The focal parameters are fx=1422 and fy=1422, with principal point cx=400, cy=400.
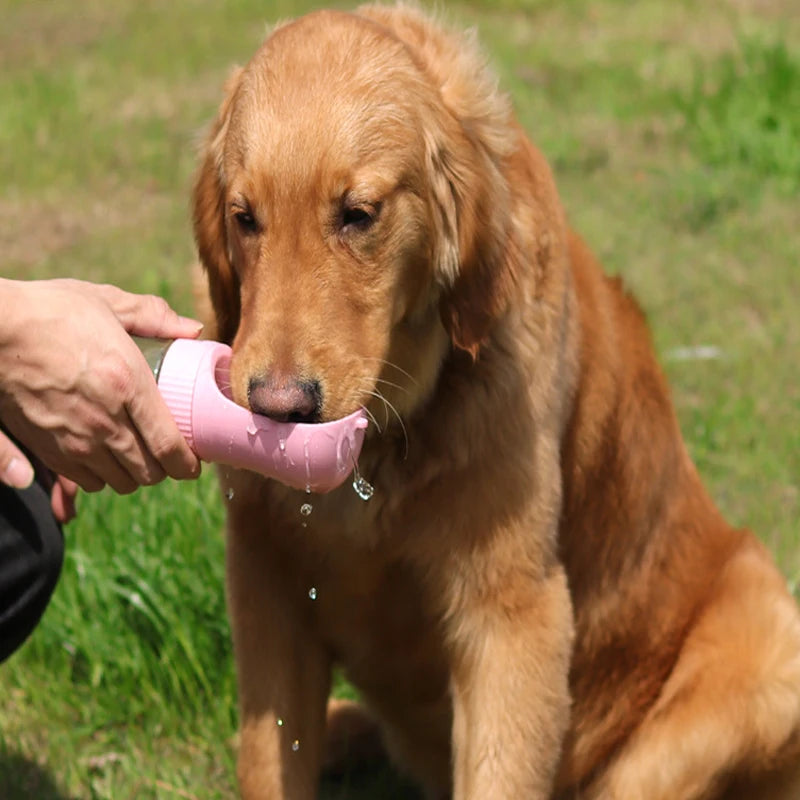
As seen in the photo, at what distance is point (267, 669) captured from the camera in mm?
3316

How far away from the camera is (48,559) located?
323 cm

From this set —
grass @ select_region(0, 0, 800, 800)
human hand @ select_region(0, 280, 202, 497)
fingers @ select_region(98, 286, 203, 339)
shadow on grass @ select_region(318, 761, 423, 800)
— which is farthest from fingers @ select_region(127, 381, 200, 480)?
shadow on grass @ select_region(318, 761, 423, 800)

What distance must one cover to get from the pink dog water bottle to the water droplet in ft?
1.33

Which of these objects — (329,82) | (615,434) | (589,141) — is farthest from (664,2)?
(329,82)

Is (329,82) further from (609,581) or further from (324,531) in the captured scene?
(609,581)

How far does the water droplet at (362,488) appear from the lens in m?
3.10

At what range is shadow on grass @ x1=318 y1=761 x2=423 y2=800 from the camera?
3939 mm

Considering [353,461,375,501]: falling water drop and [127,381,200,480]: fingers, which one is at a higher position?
[127,381,200,480]: fingers

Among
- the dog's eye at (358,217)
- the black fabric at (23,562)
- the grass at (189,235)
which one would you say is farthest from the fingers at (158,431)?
the grass at (189,235)

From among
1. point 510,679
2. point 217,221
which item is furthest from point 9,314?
point 510,679

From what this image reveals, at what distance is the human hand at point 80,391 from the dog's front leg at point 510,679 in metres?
0.78

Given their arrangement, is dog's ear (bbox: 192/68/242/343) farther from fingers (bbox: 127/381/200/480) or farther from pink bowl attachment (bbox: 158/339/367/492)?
fingers (bbox: 127/381/200/480)

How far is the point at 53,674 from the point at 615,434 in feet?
5.70

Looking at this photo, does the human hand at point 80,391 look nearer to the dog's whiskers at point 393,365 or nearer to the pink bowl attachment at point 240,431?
the pink bowl attachment at point 240,431
